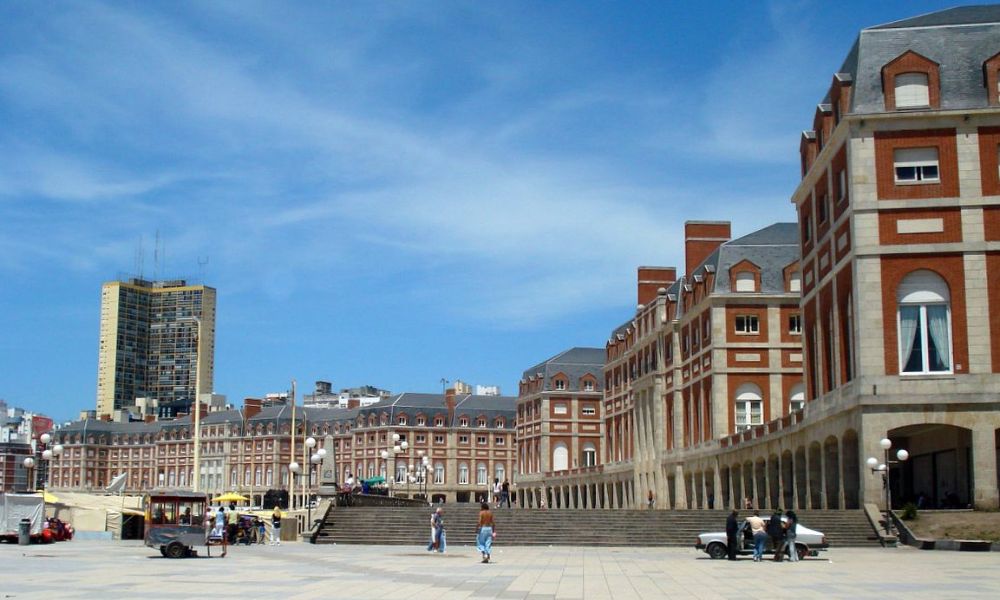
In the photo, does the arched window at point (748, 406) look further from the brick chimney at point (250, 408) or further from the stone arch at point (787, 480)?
the brick chimney at point (250, 408)

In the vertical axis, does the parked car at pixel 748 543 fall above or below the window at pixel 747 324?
below

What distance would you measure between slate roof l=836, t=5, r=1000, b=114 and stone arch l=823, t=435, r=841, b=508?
43.2ft

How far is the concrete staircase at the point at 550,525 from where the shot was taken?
43.2m

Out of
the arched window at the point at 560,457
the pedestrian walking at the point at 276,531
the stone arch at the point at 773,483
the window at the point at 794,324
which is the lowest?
the pedestrian walking at the point at 276,531

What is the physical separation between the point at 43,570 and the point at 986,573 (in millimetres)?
20882

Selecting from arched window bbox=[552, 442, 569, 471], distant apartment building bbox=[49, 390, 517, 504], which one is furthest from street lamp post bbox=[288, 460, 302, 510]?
distant apartment building bbox=[49, 390, 517, 504]

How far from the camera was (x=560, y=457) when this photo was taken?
114 metres

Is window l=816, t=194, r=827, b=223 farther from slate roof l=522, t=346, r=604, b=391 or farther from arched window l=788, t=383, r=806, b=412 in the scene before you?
slate roof l=522, t=346, r=604, b=391

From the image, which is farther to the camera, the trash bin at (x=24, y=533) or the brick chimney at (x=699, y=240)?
the brick chimney at (x=699, y=240)

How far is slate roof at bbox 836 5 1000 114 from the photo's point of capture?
44188mm

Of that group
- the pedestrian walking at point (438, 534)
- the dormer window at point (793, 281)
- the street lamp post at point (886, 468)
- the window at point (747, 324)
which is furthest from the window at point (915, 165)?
the window at point (747, 324)

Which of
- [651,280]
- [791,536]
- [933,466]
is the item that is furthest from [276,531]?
[651,280]

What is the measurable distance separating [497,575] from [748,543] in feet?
31.3

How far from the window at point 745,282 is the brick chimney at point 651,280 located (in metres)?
26.0
